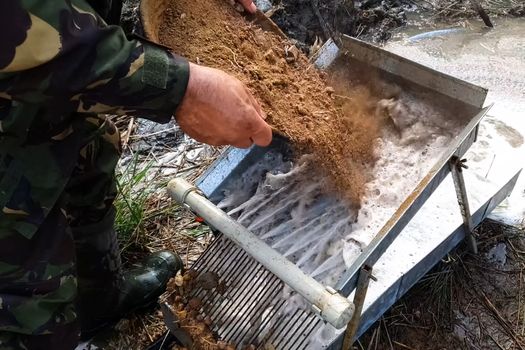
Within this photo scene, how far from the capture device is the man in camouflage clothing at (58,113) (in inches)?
54.7

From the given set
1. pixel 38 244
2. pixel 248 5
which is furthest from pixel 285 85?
pixel 38 244

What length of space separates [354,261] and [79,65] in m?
1.00

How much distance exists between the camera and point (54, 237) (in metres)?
1.69

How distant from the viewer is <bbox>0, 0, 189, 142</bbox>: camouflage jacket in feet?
4.47

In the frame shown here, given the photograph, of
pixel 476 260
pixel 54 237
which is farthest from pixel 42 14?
pixel 476 260

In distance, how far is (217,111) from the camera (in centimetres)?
158

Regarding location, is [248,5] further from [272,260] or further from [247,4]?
[272,260]

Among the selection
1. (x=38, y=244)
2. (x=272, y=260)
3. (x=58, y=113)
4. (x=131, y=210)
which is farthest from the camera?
(x=131, y=210)

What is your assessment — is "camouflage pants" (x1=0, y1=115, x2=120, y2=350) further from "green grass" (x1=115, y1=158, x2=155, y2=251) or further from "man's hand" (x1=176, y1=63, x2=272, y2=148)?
"green grass" (x1=115, y1=158, x2=155, y2=251)

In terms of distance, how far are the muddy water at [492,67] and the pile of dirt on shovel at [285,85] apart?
73 centimetres

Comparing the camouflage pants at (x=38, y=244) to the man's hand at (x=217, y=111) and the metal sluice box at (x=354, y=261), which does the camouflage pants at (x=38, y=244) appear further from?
the metal sluice box at (x=354, y=261)

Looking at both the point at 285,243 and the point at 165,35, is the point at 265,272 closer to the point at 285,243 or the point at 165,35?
the point at 285,243

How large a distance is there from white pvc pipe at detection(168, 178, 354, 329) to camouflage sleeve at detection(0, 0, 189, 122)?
52 cm

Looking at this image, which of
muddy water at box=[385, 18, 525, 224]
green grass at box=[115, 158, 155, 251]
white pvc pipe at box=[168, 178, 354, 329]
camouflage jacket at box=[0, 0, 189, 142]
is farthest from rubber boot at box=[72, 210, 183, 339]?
muddy water at box=[385, 18, 525, 224]
